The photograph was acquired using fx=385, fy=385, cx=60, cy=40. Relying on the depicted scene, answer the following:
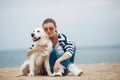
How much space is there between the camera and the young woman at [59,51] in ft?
10.2

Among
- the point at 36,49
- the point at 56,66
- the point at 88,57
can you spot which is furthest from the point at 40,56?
the point at 88,57

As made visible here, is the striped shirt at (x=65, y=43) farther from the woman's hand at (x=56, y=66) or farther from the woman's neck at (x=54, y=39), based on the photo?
the woman's hand at (x=56, y=66)

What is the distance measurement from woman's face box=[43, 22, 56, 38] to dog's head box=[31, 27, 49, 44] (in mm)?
35

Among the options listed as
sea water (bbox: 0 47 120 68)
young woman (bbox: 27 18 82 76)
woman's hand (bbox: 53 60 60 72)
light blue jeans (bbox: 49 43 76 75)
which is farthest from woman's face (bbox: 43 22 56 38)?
sea water (bbox: 0 47 120 68)

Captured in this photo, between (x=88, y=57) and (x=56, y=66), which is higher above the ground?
(x=56, y=66)

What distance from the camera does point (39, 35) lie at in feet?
10.1

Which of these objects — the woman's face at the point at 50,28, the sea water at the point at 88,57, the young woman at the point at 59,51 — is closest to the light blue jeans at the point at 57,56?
the young woman at the point at 59,51

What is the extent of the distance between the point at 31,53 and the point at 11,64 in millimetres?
1337

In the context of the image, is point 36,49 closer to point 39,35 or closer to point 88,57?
point 39,35

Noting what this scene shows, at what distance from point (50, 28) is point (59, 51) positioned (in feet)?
0.68

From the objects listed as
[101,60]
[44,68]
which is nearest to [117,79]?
[44,68]

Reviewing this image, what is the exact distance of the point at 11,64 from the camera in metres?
4.45

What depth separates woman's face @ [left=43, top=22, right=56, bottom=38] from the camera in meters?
3.13

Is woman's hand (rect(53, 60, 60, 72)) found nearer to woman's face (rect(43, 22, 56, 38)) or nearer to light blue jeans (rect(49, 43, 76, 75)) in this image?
light blue jeans (rect(49, 43, 76, 75))
